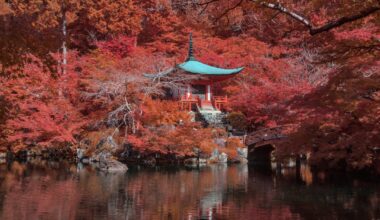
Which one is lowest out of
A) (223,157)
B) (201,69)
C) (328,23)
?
(223,157)

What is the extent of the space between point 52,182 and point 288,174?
8.89m

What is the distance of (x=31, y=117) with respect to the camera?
71.5 feet

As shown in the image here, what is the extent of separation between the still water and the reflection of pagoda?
7.63 meters

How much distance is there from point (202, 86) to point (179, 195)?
47.5 feet

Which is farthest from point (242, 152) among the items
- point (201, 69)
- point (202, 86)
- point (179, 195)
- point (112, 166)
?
point (179, 195)

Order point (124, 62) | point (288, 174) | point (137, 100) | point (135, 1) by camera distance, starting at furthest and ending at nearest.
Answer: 1. point (135, 1)
2. point (124, 62)
3. point (137, 100)
4. point (288, 174)

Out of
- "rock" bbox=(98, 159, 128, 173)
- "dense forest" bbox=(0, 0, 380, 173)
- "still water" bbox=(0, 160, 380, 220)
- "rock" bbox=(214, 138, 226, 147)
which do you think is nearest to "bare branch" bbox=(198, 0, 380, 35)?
"dense forest" bbox=(0, 0, 380, 173)

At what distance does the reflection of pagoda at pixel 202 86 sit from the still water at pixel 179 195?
25.0ft

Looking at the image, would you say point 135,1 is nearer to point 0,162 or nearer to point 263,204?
point 0,162

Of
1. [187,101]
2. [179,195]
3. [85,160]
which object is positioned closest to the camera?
[179,195]

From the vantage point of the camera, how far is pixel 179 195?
1271 cm

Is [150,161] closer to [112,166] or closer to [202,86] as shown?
[112,166]

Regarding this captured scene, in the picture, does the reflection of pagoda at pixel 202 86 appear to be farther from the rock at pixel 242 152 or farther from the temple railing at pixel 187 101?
the rock at pixel 242 152

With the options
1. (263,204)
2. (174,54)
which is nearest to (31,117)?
(174,54)
